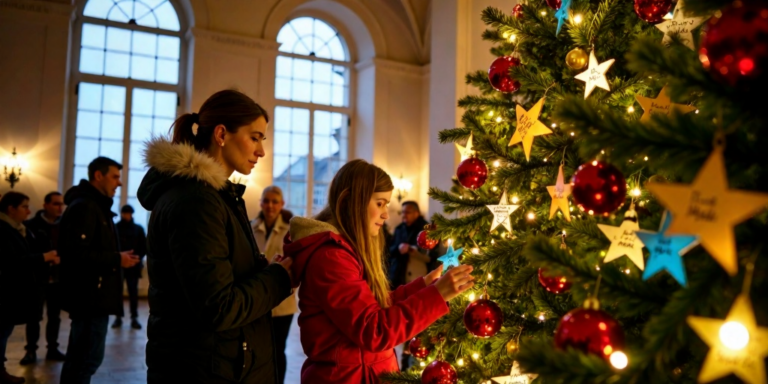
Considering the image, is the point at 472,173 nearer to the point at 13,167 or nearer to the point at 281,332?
the point at 281,332

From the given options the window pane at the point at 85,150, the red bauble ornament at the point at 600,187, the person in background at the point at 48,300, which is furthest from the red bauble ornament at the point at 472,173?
the window pane at the point at 85,150

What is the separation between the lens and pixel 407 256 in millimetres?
5594

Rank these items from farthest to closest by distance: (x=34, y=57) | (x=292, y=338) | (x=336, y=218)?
(x=34, y=57) → (x=292, y=338) → (x=336, y=218)

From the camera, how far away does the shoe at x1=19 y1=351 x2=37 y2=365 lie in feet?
15.5

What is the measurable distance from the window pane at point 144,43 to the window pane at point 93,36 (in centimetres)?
48

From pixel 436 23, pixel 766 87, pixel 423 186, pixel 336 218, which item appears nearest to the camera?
pixel 766 87

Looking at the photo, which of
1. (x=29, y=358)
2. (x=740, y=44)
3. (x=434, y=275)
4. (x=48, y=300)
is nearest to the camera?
(x=740, y=44)

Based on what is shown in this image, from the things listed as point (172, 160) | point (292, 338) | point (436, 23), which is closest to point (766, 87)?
point (172, 160)

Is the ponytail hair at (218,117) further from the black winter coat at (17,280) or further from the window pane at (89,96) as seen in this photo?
the window pane at (89,96)

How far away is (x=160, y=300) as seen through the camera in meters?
1.49

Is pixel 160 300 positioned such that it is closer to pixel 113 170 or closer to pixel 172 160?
pixel 172 160

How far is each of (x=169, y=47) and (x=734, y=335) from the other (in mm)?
10270

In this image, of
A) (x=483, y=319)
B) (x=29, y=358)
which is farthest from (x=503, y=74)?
(x=29, y=358)

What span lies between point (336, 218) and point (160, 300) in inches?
20.6
